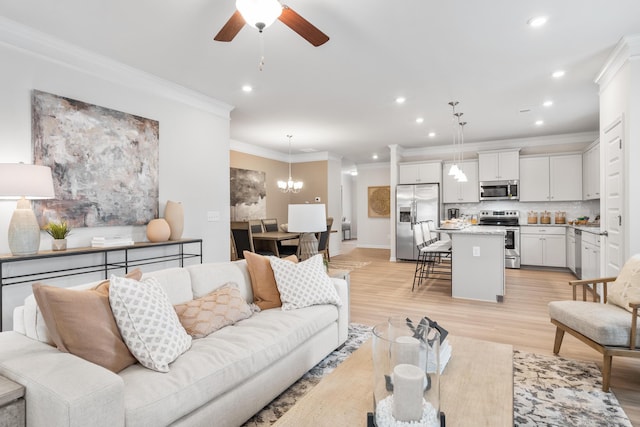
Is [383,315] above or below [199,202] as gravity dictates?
below

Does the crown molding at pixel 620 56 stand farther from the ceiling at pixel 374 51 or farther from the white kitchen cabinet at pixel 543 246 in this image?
the white kitchen cabinet at pixel 543 246

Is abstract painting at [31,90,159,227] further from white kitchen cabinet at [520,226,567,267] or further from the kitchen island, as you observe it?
white kitchen cabinet at [520,226,567,267]

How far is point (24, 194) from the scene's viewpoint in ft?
8.46

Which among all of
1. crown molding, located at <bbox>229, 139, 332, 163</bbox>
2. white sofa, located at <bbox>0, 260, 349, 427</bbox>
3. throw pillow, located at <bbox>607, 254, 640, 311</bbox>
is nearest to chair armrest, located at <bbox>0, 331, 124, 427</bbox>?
white sofa, located at <bbox>0, 260, 349, 427</bbox>

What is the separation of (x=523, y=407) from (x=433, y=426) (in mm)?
1302

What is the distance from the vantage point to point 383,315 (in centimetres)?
392

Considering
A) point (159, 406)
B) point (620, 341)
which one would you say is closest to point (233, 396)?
point (159, 406)

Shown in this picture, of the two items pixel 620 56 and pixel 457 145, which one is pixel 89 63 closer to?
pixel 620 56

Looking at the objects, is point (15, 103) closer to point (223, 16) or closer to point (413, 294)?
point (223, 16)

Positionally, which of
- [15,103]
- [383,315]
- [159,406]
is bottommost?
[383,315]

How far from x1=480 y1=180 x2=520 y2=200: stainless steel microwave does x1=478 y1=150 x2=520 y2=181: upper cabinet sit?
0.09 metres

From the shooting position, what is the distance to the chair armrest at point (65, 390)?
1187mm

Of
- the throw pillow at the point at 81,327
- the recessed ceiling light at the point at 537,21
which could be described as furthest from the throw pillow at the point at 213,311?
the recessed ceiling light at the point at 537,21

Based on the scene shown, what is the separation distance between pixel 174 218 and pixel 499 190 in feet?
20.3
